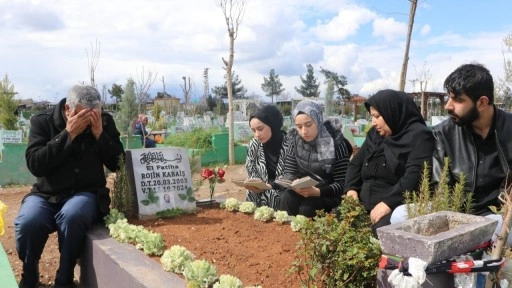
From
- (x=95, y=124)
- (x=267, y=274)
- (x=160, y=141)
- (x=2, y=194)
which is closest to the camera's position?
(x=267, y=274)

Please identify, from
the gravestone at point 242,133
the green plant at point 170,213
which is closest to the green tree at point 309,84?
the gravestone at point 242,133

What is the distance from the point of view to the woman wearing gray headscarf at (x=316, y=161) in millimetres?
3797

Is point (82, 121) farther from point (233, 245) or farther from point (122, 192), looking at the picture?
point (233, 245)

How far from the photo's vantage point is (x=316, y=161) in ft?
12.8

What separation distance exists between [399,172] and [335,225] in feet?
4.58

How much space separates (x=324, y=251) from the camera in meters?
1.89

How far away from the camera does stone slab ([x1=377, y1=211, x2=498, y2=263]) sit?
1520 mm

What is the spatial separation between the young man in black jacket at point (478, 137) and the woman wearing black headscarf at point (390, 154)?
23 cm

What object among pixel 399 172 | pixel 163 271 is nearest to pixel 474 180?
pixel 399 172

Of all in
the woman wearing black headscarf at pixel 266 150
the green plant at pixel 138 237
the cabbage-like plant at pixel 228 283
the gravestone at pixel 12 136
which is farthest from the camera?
the gravestone at pixel 12 136

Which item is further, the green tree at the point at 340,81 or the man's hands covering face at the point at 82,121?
the green tree at the point at 340,81

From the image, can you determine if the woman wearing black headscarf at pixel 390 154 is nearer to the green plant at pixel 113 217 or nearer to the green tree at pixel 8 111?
the green plant at pixel 113 217

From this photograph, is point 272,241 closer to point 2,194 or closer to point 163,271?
point 163,271

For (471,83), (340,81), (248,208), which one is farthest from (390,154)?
(340,81)
